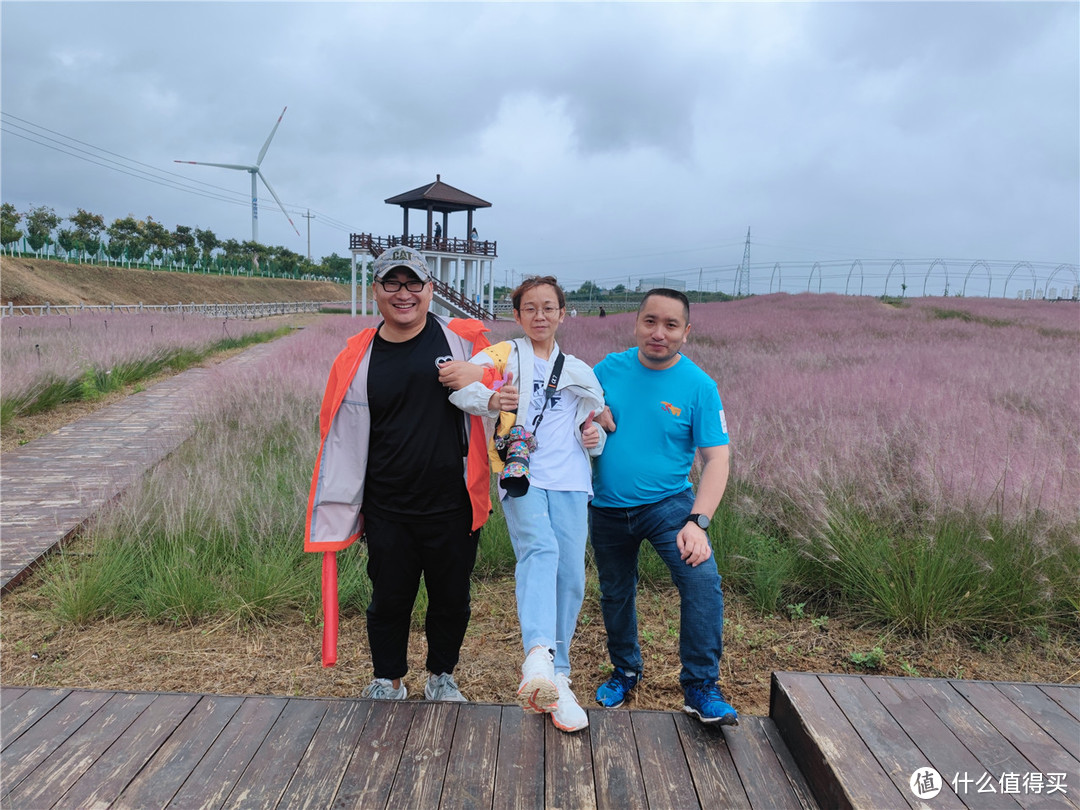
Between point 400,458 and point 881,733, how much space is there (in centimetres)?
197

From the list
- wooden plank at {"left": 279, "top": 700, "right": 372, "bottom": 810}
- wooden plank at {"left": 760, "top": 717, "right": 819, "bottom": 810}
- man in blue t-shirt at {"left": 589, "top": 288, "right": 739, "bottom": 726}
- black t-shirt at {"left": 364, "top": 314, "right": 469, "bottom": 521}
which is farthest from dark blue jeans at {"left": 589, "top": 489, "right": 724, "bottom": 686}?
wooden plank at {"left": 279, "top": 700, "right": 372, "bottom": 810}

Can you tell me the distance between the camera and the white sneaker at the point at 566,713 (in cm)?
243

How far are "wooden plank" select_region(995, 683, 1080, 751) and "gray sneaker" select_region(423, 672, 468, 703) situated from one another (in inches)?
85.4

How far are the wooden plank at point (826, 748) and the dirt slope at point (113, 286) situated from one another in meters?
41.3

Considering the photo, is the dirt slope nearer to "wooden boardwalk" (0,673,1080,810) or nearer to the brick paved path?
the brick paved path

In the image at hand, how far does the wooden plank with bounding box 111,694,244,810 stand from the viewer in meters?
2.11

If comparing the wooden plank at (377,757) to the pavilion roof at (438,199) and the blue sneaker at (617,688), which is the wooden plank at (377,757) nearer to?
the blue sneaker at (617,688)

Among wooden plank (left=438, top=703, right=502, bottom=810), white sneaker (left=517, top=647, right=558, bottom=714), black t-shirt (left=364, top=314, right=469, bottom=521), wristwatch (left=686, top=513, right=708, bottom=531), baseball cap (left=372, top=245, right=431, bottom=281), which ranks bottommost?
wooden plank (left=438, top=703, right=502, bottom=810)

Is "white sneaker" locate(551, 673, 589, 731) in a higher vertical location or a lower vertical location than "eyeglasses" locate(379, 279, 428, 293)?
lower

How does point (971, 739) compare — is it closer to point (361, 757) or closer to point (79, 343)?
point (361, 757)

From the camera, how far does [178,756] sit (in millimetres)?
2297

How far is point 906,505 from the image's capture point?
4184 mm

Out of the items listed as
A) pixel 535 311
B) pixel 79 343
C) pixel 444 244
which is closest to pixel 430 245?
pixel 444 244

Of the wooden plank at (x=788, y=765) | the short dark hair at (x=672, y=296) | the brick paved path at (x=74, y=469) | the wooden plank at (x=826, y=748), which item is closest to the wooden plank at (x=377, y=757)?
the wooden plank at (x=788, y=765)
